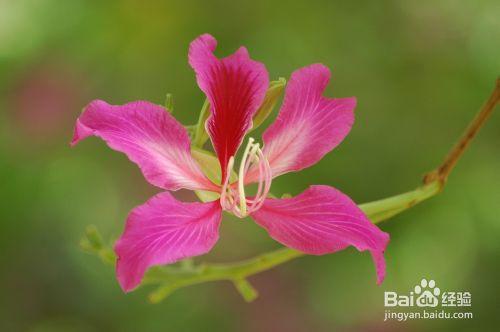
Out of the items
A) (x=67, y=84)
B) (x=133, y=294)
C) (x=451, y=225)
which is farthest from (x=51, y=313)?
(x=451, y=225)

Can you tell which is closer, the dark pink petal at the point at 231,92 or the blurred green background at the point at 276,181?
the dark pink petal at the point at 231,92

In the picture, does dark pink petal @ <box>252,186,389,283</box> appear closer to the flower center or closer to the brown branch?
the flower center

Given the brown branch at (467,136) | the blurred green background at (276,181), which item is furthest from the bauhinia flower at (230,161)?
the blurred green background at (276,181)

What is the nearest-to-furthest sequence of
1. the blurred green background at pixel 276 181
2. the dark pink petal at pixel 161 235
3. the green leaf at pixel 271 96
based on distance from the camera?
1. the dark pink petal at pixel 161 235
2. the green leaf at pixel 271 96
3. the blurred green background at pixel 276 181

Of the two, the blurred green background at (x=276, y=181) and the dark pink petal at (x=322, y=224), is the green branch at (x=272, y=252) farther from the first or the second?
the blurred green background at (x=276, y=181)

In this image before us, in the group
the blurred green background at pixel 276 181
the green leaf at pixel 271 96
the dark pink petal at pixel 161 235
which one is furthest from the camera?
the blurred green background at pixel 276 181

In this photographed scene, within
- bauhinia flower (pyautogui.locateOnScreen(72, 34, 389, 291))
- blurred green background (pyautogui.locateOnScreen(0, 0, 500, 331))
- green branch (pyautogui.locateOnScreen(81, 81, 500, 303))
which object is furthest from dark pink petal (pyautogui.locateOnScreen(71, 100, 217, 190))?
blurred green background (pyautogui.locateOnScreen(0, 0, 500, 331))

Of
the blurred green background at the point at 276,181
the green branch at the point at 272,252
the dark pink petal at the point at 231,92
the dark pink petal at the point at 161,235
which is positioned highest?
the blurred green background at the point at 276,181
